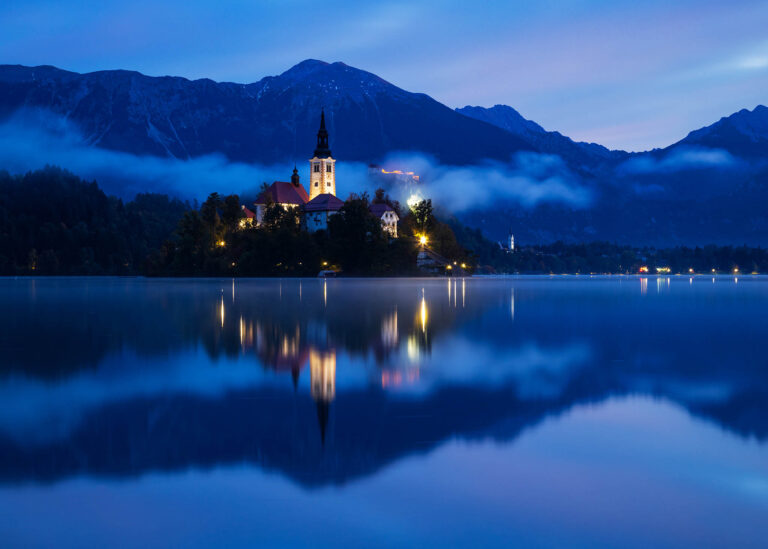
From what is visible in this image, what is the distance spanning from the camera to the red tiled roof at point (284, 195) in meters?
165

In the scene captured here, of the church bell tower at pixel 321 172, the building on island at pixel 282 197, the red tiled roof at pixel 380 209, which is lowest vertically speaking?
the red tiled roof at pixel 380 209

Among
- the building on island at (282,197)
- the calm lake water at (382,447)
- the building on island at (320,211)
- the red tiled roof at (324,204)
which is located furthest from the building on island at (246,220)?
the calm lake water at (382,447)

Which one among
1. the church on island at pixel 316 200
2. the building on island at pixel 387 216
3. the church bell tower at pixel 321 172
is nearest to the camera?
the building on island at pixel 387 216

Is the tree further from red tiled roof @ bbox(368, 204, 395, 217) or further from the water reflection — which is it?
the water reflection

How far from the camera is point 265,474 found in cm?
771

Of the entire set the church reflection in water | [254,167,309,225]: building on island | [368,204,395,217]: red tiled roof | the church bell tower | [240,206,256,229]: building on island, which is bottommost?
the church reflection in water

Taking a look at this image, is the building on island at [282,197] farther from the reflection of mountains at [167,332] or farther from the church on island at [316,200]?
the reflection of mountains at [167,332]

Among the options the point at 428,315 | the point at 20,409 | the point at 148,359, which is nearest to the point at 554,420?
the point at 20,409

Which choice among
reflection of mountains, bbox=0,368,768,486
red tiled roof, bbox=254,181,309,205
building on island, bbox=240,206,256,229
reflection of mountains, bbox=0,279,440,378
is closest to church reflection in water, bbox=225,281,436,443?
reflection of mountains, bbox=0,279,440,378

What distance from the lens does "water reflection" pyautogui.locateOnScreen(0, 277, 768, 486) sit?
28.5 feet

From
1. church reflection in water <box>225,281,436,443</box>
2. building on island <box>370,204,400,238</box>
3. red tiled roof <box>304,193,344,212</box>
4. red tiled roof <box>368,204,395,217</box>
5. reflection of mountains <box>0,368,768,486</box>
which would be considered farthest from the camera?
red tiled roof <box>304,193,344,212</box>

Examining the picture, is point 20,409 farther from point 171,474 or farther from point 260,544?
point 260,544

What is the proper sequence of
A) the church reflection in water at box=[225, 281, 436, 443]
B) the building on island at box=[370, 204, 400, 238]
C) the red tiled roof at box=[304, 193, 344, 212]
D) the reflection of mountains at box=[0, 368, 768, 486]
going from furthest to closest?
the red tiled roof at box=[304, 193, 344, 212]
the building on island at box=[370, 204, 400, 238]
the church reflection in water at box=[225, 281, 436, 443]
the reflection of mountains at box=[0, 368, 768, 486]

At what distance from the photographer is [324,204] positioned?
162 m
